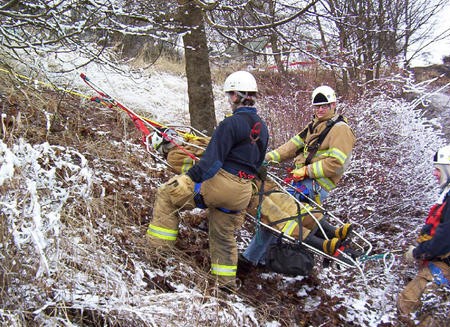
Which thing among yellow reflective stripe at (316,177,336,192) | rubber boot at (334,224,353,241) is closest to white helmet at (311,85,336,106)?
yellow reflective stripe at (316,177,336,192)

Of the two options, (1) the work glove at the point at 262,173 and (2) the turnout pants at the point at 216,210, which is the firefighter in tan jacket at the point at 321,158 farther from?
(2) the turnout pants at the point at 216,210

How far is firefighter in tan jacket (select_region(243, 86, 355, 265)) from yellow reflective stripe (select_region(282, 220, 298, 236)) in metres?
0.19

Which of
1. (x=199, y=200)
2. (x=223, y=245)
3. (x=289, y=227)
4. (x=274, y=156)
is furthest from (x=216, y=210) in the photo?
(x=274, y=156)

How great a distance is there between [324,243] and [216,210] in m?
1.13

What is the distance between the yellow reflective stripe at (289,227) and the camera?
447cm

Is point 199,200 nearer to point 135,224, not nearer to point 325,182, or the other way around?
point 135,224

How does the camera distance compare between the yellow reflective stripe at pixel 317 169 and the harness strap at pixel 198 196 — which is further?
the yellow reflective stripe at pixel 317 169

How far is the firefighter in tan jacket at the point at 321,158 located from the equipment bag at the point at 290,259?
0.16 metres

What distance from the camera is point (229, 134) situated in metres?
3.89

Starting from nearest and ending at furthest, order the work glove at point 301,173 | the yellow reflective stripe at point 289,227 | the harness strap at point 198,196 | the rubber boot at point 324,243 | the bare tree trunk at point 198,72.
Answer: the harness strap at point 198,196, the rubber boot at point 324,243, the yellow reflective stripe at point 289,227, the work glove at point 301,173, the bare tree trunk at point 198,72

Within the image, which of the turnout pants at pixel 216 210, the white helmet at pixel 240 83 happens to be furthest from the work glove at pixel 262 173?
the white helmet at pixel 240 83

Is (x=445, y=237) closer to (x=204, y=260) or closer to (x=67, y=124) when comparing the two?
(x=204, y=260)

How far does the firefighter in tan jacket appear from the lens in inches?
188

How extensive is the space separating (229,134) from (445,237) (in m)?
2.13
